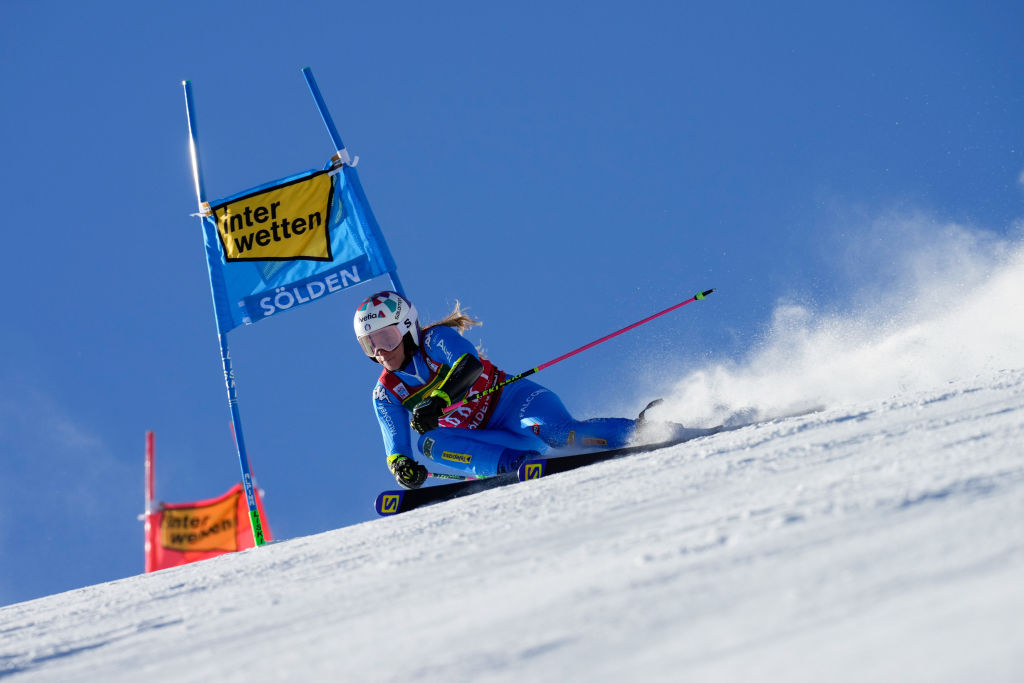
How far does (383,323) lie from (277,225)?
5.99ft

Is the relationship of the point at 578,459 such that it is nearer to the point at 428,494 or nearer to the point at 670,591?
the point at 428,494

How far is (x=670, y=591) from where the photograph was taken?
120cm

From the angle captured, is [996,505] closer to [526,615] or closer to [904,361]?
[526,615]

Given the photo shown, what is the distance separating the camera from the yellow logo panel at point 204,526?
1301 centimetres

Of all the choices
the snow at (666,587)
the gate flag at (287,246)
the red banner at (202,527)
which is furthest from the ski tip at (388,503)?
the red banner at (202,527)

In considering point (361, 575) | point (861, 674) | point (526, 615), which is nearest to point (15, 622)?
point (361, 575)

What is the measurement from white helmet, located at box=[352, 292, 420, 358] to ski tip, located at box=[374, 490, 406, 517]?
2.91 ft

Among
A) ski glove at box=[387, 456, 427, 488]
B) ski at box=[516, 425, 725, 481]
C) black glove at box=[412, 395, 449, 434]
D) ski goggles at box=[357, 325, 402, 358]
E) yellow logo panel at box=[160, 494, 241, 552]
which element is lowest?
ski at box=[516, 425, 725, 481]

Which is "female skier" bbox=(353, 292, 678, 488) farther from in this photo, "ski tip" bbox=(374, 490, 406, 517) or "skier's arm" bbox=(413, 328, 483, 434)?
"ski tip" bbox=(374, 490, 406, 517)

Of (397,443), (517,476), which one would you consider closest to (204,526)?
(397,443)

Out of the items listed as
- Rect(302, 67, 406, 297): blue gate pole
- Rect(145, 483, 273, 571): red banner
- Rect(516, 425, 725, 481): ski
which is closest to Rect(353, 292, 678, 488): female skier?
Rect(516, 425, 725, 481): ski

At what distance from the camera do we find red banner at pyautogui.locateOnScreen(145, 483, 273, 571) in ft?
42.4

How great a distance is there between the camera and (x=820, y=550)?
1.22 meters

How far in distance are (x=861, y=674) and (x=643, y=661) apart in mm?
241
